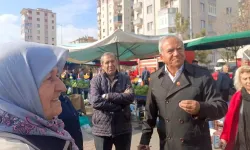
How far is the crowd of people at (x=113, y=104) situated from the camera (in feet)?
3.51

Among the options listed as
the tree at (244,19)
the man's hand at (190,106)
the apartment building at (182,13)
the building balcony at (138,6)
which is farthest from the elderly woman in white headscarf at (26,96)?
the building balcony at (138,6)

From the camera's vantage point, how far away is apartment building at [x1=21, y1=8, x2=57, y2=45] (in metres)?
105

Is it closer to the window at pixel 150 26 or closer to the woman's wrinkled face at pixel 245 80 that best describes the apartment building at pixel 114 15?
the window at pixel 150 26

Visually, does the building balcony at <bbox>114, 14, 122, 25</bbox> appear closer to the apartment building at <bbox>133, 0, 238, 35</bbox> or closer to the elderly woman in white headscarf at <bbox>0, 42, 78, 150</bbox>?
the apartment building at <bbox>133, 0, 238, 35</bbox>

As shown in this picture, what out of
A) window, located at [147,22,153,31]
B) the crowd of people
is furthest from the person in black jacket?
window, located at [147,22,153,31]

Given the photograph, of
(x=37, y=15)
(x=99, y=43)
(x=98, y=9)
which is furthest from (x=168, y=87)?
(x=37, y=15)

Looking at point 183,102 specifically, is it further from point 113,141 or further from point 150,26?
point 150,26

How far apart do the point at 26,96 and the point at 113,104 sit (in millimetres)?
2119

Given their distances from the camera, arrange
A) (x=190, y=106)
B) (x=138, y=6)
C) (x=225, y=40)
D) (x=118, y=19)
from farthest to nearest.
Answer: (x=118, y=19) < (x=138, y=6) < (x=225, y=40) < (x=190, y=106)

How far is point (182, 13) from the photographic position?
3525cm

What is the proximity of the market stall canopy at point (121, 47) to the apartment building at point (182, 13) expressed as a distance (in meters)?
25.8

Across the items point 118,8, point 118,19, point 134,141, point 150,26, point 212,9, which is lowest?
point 134,141

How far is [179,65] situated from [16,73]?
157cm

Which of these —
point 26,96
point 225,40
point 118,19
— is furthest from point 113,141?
point 118,19
